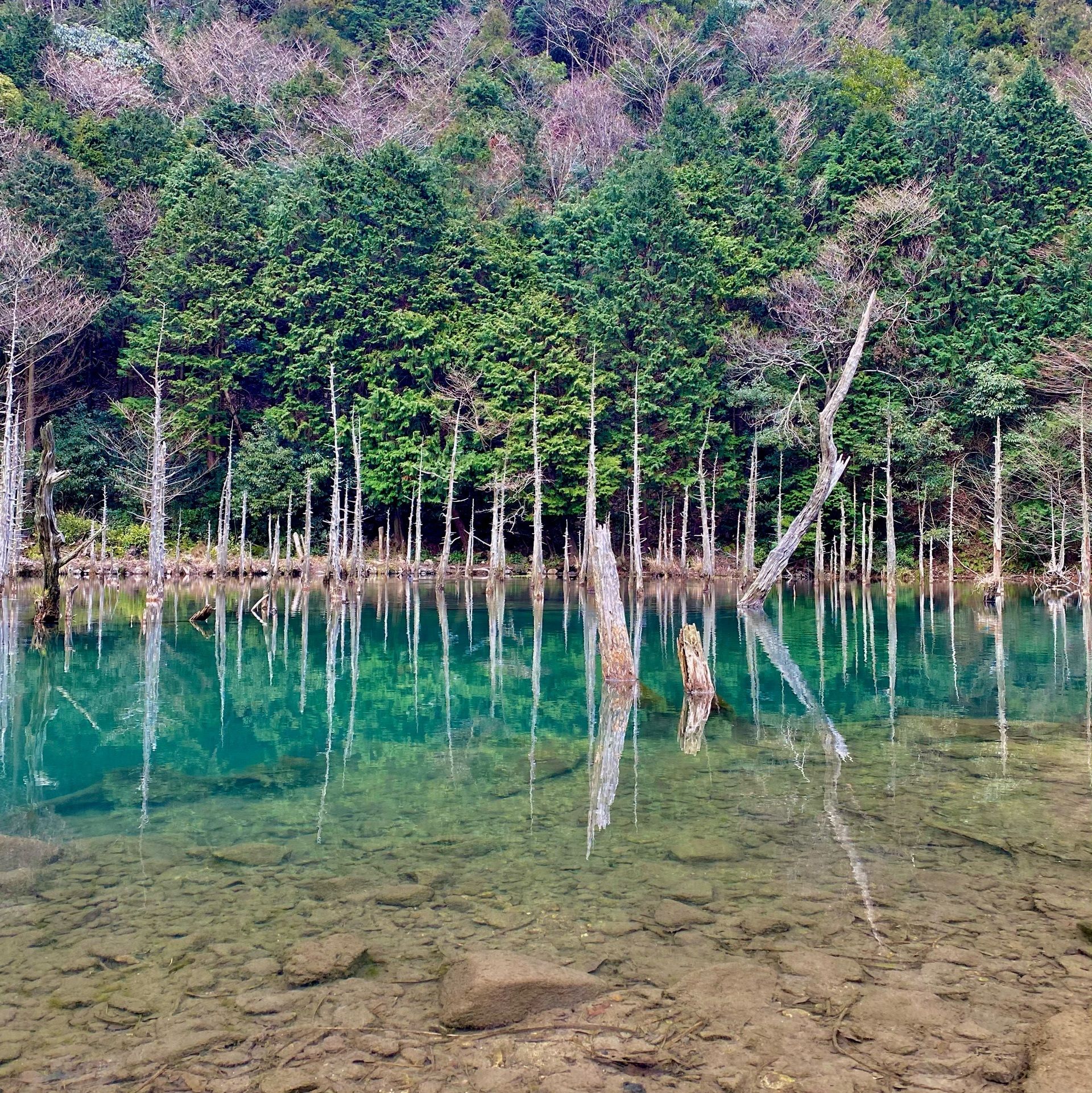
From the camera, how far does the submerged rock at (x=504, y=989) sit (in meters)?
3.46

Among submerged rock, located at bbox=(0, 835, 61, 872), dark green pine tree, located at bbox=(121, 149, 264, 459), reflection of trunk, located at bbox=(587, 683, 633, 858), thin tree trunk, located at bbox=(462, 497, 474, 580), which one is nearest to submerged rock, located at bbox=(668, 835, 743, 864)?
reflection of trunk, located at bbox=(587, 683, 633, 858)

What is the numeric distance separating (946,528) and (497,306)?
2194 cm

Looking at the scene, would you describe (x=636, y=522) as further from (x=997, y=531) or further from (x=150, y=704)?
(x=150, y=704)

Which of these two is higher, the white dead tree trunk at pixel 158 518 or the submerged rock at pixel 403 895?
the white dead tree trunk at pixel 158 518

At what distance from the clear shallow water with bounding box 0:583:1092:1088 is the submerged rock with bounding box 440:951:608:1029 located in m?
0.15

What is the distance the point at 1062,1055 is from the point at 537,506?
29.3m

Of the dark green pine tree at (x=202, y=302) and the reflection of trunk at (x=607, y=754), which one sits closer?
the reflection of trunk at (x=607, y=754)

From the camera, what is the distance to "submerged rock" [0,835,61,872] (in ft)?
17.0

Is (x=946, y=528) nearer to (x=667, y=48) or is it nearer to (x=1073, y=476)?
(x=1073, y=476)

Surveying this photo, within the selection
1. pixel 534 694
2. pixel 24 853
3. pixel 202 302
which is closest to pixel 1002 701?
pixel 534 694

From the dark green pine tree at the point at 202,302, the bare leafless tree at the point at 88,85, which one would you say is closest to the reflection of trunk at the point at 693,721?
the dark green pine tree at the point at 202,302

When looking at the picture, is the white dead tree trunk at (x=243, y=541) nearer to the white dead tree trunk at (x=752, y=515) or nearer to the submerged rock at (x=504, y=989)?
the white dead tree trunk at (x=752, y=515)

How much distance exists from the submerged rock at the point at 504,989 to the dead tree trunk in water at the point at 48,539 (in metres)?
17.0

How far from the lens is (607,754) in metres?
8.10
